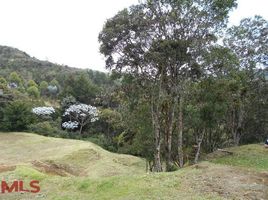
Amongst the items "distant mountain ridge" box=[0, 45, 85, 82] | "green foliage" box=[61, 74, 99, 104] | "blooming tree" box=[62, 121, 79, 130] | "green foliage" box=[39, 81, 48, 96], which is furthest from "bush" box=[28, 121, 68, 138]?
"distant mountain ridge" box=[0, 45, 85, 82]

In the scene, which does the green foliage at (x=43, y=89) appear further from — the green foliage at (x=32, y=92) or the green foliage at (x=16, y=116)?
the green foliage at (x=16, y=116)

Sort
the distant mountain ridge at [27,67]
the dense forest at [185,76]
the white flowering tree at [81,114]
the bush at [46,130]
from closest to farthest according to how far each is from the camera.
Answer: the dense forest at [185,76]
the bush at [46,130]
the white flowering tree at [81,114]
the distant mountain ridge at [27,67]

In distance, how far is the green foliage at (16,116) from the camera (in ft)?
140

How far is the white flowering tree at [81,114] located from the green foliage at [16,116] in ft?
18.9

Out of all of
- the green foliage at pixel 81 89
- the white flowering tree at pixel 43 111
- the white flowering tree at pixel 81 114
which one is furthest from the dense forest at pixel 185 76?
the green foliage at pixel 81 89

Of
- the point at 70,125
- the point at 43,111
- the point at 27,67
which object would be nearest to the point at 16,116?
the point at 43,111

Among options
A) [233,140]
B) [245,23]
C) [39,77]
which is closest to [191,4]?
[245,23]

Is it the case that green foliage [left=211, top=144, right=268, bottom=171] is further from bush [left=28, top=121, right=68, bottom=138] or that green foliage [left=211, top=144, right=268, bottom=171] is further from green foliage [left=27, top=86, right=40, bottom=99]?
green foliage [left=27, top=86, right=40, bottom=99]

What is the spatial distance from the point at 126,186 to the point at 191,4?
11267 mm

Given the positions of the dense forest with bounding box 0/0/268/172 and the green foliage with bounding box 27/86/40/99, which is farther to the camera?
the green foliage with bounding box 27/86/40/99

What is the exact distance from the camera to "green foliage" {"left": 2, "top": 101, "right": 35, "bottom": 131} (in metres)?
42.8

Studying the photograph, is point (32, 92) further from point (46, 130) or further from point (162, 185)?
point (162, 185)

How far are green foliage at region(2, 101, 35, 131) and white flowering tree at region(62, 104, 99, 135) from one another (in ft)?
18.9

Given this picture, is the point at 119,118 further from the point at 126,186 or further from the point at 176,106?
the point at 126,186
